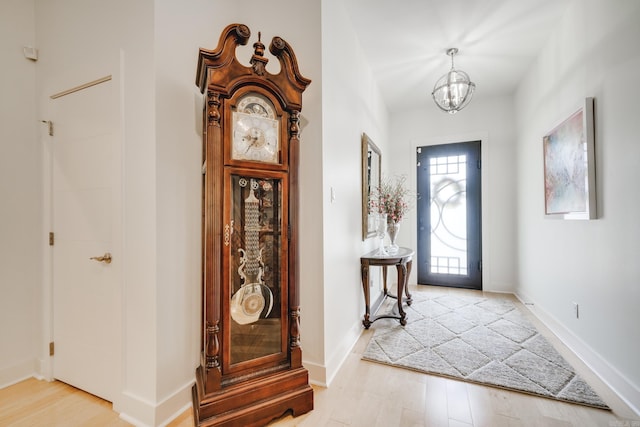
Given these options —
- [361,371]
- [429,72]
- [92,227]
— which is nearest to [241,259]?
[92,227]

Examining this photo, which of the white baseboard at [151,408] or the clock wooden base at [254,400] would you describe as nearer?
the clock wooden base at [254,400]

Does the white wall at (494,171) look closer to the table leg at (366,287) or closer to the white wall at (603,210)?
the white wall at (603,210)

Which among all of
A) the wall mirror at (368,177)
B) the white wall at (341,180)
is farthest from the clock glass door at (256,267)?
the wall mirror at (368,177)

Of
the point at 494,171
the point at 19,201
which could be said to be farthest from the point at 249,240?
the point at 494,171

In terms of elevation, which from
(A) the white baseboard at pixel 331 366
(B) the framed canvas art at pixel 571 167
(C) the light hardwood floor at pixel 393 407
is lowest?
(C) the light hardwood floor at pixel 393 407

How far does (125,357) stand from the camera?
1.61 meters

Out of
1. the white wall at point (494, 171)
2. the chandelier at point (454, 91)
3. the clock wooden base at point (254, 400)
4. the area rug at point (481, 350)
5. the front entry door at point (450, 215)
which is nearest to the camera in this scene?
the clock wooden base at point (254, 400)

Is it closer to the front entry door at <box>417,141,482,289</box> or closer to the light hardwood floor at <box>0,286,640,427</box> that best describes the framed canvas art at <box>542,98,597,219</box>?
the light hardwood floor at <box>0,286,640,427</box>

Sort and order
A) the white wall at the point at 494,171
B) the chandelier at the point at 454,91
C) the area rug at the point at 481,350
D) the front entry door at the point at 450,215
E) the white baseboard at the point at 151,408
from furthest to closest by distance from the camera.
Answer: the front entry door at the point at 450,215 < the white wall at the point at 494,171 < the chandelier at the point at 454,91 < the area rug at the point at 481,350 < the white baseboard at the point at 151,408

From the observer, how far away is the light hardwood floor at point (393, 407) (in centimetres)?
154

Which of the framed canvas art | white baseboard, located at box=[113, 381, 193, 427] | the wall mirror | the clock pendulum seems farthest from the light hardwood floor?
the wall mirror

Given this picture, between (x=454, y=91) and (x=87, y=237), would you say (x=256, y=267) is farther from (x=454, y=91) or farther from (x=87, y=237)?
(x=454, y=91)

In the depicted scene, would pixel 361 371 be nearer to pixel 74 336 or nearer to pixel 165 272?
pixel 165 272

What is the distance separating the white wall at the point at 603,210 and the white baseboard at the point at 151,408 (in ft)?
8.75
